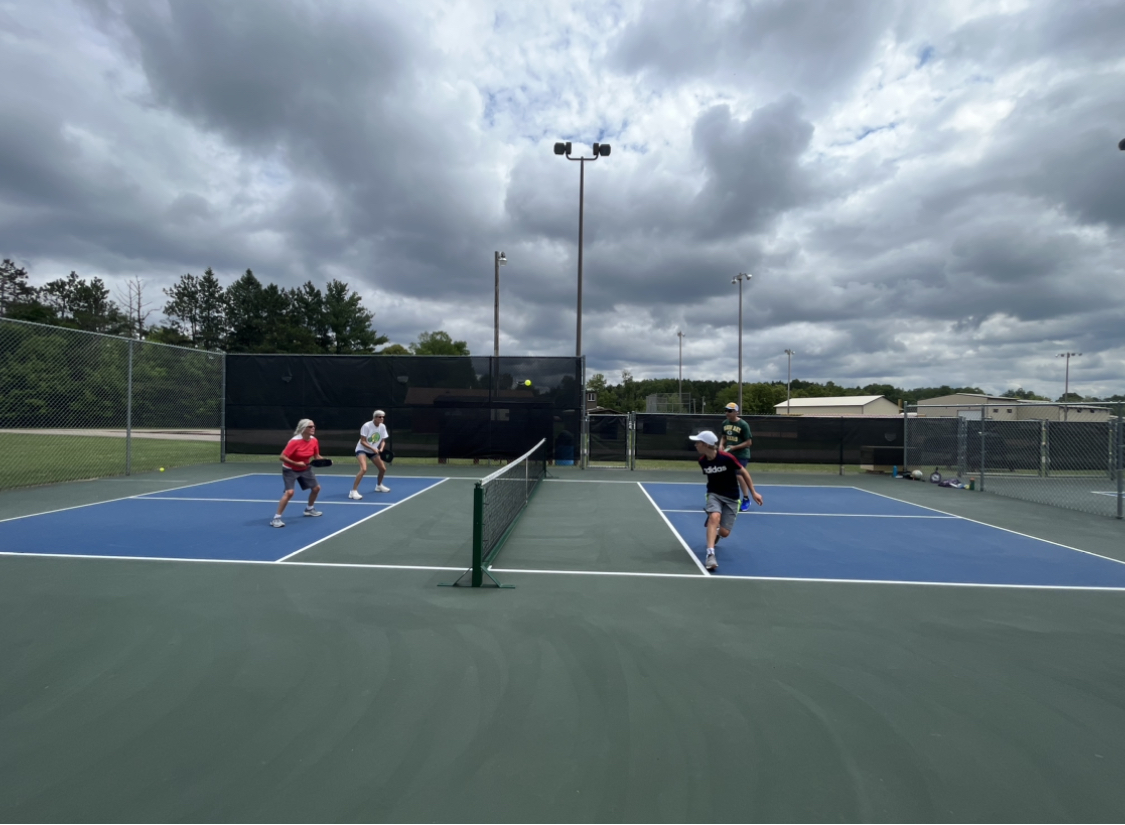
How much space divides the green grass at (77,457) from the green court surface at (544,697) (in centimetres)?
847

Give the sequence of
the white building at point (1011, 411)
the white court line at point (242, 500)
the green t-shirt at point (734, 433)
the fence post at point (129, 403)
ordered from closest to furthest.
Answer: the white court line at point (242, 500)
the green t-shirt at point (734, 433)
the fence post at point (129, 403)
the white building at point (1011, 411)

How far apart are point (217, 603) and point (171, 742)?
2207 millimetres

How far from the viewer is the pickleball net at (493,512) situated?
18.2ft

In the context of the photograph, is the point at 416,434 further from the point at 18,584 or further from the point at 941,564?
the point at 941,564

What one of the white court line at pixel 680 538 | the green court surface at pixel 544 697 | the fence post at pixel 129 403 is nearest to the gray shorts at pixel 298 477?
the green court surface at pixel 544 697

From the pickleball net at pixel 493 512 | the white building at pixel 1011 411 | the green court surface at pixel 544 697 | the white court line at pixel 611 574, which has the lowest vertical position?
the green court surface at pixel 544 697

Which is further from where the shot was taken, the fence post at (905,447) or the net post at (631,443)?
the net post at (631,443)

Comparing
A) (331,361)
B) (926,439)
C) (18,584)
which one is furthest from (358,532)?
(926,439)

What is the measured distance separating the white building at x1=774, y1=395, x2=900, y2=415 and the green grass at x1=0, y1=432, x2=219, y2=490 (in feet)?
191

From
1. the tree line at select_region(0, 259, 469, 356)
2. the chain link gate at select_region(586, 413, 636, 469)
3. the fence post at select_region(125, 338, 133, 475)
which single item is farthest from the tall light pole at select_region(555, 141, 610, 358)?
the tree line at select_region(0, 259, 469, 356)

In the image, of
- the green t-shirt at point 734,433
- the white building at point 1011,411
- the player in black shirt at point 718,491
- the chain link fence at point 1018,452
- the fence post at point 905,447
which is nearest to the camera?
the player in black shirt at point 718,491

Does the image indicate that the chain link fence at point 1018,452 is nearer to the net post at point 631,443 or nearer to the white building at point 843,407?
the net post at point 631,443

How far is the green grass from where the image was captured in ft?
41.8

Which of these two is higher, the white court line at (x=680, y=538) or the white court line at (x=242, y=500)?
the white court line at (x=680, y=538)
